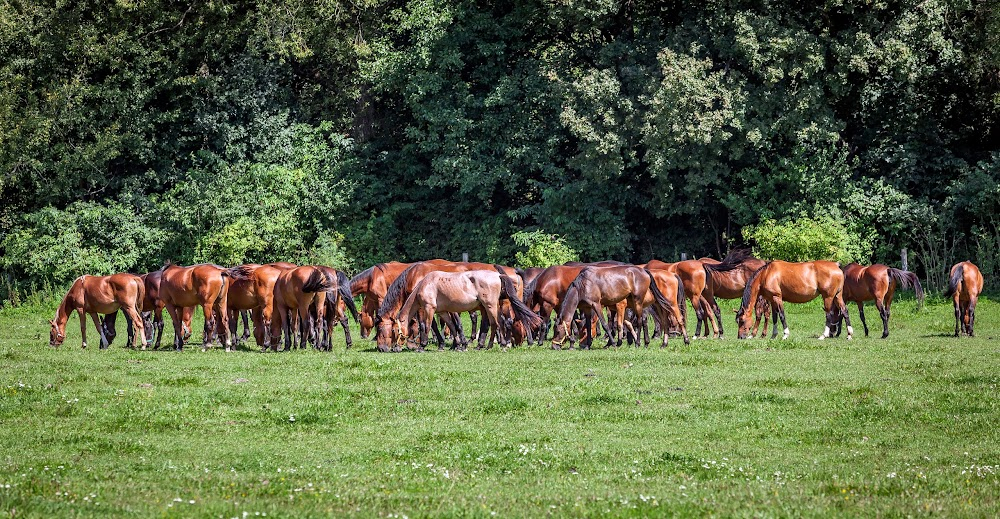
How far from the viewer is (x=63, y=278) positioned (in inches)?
1601

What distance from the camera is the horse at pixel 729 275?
26.8m

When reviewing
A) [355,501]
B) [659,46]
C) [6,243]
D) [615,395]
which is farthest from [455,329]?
[6,243]

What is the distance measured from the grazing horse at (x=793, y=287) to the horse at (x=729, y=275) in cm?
134

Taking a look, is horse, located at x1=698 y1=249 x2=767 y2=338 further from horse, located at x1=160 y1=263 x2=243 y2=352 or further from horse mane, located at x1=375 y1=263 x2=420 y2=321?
horse, located at x1=160 y1=263 x2=243 y2=352

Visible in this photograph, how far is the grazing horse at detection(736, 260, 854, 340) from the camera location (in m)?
24.9

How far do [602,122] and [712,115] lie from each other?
378 centimetres

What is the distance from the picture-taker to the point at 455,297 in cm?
2236

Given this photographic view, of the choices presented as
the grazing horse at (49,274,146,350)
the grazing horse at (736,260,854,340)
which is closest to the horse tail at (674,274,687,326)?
the grazing horse at (736,260,854,340)

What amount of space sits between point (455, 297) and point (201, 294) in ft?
17.6

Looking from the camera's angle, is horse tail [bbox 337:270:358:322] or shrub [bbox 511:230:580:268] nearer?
horse tail [bbox 337:270:358:322]

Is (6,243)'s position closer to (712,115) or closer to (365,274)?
(365,274)

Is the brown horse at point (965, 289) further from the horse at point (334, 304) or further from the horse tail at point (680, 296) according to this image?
the horse at point (334, 304)

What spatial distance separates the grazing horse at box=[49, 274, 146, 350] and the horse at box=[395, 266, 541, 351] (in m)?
5.87

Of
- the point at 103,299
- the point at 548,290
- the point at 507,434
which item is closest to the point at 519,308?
the point at 548,290
